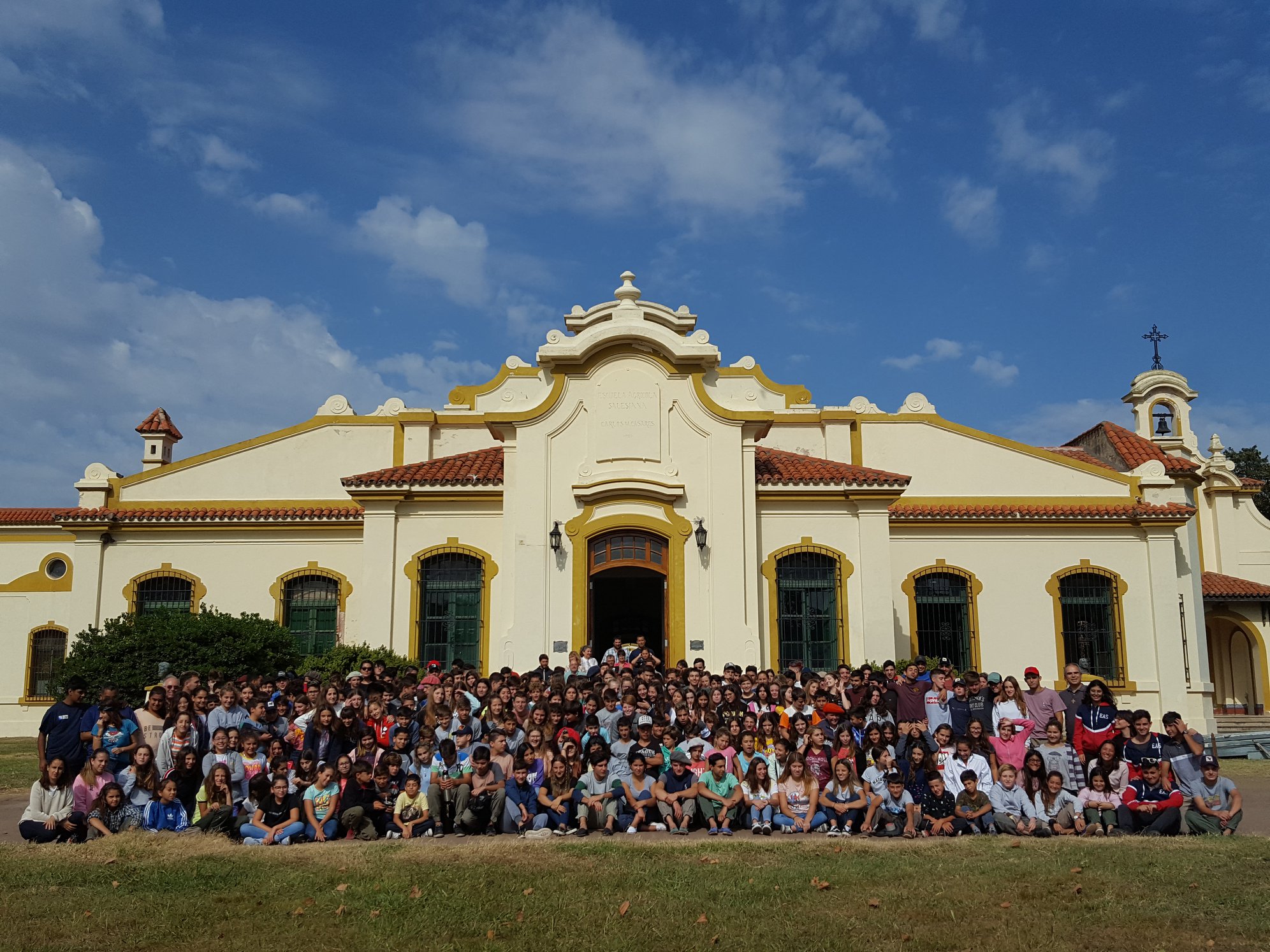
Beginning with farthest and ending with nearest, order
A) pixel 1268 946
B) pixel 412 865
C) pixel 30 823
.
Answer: pixel 30 823 < pixel 412 865 < pixel 1268 946

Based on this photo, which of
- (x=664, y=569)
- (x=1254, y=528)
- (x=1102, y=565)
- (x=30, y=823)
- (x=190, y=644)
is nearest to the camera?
(x=30, y=823)

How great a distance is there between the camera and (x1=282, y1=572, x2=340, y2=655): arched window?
2145 centimetres

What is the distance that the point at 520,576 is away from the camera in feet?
60.6

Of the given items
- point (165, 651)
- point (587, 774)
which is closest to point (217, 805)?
Result: point (587, 774)

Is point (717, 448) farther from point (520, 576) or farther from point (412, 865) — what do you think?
point (412, 865)

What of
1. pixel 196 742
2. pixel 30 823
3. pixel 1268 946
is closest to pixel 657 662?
pixel 196 742

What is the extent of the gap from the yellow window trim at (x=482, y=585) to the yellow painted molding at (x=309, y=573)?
2229 millimetres

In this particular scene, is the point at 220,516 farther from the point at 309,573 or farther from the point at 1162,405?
the point at 1162,405

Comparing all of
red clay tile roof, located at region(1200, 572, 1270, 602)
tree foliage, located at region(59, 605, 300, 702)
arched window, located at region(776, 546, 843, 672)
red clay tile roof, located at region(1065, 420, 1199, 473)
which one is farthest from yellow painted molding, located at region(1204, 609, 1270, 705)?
tree foliage, located at region(59, 605, 300, 702)

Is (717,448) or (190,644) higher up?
(717,448)

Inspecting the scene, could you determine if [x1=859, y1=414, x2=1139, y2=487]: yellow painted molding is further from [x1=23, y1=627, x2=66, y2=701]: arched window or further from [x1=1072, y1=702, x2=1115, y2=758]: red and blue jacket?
[x1=23, y1=627, x2=66, y2=701]: arched window

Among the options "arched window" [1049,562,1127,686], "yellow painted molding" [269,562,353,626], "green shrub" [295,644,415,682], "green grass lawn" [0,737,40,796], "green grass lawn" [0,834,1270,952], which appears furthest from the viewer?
"yellow painted molding" [269,562,353,626]

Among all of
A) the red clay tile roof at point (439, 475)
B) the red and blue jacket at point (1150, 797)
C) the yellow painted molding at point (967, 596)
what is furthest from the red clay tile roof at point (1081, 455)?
the red and blue jacket at point (1150, 797)

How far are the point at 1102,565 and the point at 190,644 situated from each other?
1716 cm
